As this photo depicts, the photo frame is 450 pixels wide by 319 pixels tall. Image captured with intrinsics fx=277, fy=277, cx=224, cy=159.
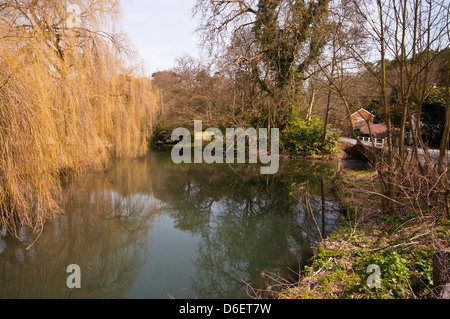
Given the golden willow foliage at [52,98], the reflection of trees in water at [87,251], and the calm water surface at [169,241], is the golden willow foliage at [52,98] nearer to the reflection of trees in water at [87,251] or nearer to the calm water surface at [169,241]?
the reflection of trees in water at [87,251]

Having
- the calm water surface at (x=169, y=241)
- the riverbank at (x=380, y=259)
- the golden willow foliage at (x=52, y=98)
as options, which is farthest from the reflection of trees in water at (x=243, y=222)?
the golden willow foliage at (x=52, y=98)

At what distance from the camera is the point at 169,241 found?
15.3ft

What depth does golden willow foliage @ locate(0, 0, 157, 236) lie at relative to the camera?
3486 millimetres

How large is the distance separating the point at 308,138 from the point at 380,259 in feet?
39.2

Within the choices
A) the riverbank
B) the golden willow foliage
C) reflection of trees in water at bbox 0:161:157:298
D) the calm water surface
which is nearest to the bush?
the calm water surface

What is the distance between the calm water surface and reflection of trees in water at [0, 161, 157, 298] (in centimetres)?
1

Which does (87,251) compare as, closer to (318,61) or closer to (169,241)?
(169,241)

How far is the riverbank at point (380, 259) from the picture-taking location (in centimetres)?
258

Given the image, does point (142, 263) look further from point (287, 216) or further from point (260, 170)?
point (260, 170)

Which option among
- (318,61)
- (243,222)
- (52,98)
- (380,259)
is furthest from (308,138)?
(52,98)

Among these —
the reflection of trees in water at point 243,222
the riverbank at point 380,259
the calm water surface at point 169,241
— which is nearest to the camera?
the riverbank at point 380,259

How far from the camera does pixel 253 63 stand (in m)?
12.0

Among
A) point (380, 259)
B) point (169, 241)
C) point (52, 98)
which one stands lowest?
point (169, 241)

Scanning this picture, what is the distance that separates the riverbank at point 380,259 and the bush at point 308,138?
993cm
